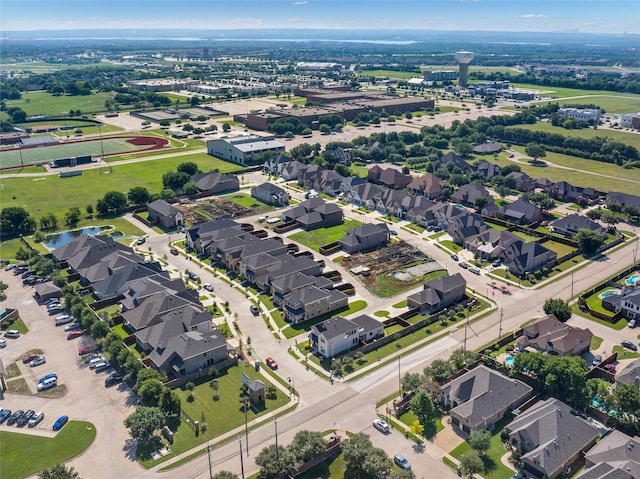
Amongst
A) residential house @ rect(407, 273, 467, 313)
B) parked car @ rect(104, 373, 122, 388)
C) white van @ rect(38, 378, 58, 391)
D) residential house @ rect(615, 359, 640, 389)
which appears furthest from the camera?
residential house @ rect(407, 273, 467, 313)

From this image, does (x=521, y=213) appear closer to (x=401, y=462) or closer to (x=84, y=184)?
(x=401, y=462)

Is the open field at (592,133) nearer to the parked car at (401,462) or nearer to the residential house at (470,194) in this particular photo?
the residential house at (470,194)

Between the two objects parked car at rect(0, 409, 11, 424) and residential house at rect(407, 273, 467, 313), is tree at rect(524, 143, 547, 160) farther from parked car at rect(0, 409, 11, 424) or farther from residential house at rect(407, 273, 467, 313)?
parked car at rect(0, 409, 11, 424)

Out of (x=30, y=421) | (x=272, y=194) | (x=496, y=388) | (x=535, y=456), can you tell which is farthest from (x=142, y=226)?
(x=535, y=456)

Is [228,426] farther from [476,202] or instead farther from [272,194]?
[476,202]

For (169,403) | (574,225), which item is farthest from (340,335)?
(574,225)

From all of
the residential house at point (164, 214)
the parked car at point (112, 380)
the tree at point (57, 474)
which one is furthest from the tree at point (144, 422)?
the residential house at point (164, 214)

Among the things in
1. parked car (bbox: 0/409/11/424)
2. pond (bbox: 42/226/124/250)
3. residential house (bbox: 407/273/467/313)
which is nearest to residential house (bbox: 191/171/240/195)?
pond (bbox: 42/226/124/250)
